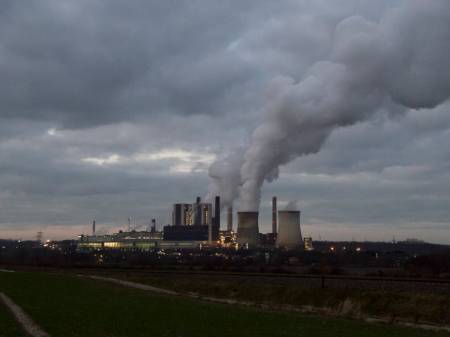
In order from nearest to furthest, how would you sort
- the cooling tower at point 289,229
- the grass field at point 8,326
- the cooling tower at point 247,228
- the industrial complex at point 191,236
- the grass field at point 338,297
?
the grass field at point 8,326
the grass field at point 338,297
the cooling tower at point 247,228
the cooling tower at point 289,229
the industrial complex at point 191,236

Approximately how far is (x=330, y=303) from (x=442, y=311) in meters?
6.53

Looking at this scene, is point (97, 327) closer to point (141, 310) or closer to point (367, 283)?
point (141, 310)

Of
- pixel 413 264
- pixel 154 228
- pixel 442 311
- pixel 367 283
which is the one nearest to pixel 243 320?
pixel 442 311

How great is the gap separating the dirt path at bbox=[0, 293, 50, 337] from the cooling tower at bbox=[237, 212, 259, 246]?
200 ft

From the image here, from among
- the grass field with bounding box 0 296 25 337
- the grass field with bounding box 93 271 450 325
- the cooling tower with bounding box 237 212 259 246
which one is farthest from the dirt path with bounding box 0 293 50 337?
the cooling tower with bounding box 237 212 259 246

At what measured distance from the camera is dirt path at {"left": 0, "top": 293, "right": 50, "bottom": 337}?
606 inches

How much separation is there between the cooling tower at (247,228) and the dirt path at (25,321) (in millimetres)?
61041

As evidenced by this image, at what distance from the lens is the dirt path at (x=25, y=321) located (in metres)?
15.4

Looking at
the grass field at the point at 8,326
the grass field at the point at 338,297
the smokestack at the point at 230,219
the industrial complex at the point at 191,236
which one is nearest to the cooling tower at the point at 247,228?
the industrial complex at the point at 191,236

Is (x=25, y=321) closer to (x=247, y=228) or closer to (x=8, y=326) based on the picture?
(x=8, y=326)

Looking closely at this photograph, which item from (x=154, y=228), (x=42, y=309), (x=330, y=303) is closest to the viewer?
(x=42, y=309)

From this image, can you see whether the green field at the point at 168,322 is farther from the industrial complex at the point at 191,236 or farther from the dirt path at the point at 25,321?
the industrial complex at the point at 191,236

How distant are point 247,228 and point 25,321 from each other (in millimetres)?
72183

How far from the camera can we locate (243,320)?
20391 millimetres
